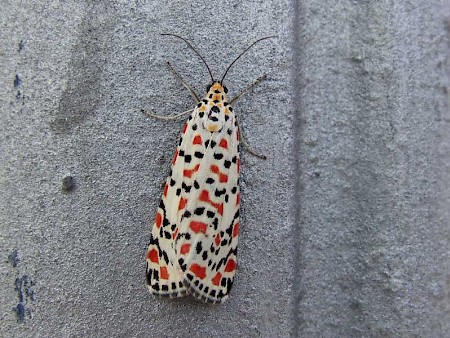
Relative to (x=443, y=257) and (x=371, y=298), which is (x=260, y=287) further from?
(x=443, y=257)

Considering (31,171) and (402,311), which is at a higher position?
(31,171)

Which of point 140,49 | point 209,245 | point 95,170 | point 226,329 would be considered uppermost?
point 140,49

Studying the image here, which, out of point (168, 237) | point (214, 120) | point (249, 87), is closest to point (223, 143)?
point (214, 120)

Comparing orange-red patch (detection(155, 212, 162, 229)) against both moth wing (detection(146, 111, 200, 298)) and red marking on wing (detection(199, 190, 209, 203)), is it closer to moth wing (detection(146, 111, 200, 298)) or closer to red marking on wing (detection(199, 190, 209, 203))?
moth wing (detection(146, 111, 200, 298))

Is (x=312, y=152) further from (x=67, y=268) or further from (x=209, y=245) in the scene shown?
(x=67, y=268)

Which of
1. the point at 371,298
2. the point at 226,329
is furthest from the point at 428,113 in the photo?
the point at 226,329
